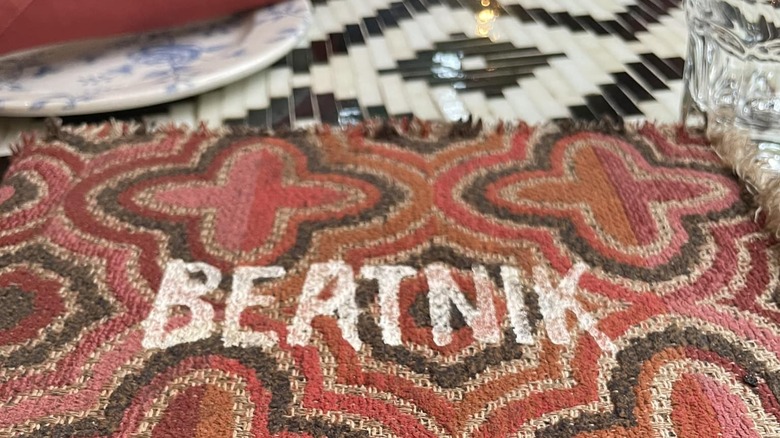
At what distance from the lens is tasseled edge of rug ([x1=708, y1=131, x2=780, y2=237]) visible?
1.67ft

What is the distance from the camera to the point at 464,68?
719 millimetres

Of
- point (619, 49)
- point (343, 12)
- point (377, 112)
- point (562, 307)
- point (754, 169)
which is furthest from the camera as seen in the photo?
point (343, 12)

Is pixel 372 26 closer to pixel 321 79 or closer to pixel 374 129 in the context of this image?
pixel 321 79

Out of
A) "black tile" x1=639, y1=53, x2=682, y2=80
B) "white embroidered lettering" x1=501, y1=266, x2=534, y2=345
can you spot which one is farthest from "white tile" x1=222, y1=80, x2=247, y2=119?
"black tile" x1=639, y1=53, x2=682, y2=80

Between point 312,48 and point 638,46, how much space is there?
0.36 m

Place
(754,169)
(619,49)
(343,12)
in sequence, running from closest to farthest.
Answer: (754,169) → (619,49) → (343,12)

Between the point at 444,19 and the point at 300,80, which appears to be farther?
the point at 444,19

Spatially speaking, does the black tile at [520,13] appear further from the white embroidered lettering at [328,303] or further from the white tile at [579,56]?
the white embroidered lettering at [328,303]

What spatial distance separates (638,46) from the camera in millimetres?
760

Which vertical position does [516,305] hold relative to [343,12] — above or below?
below

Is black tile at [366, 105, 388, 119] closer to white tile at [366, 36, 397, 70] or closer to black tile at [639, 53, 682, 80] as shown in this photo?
white tile at [366, 36, 397, 70]

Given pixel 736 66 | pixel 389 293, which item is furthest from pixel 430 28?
pixel 389 293

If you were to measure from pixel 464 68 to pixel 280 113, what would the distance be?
8.0 inches

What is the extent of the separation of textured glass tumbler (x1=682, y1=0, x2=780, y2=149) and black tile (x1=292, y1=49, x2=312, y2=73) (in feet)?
1.25
